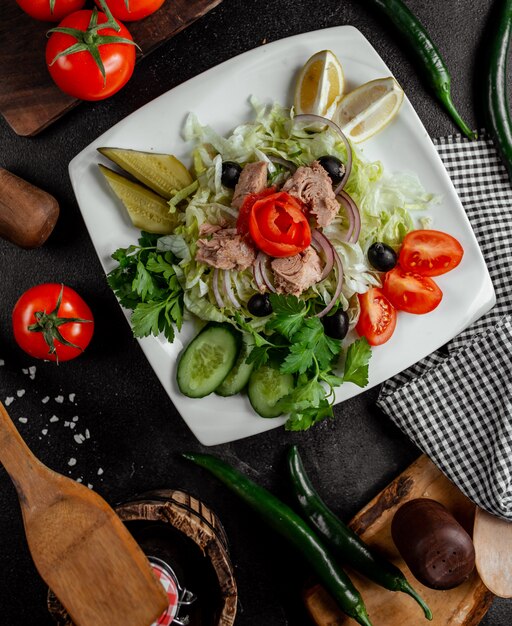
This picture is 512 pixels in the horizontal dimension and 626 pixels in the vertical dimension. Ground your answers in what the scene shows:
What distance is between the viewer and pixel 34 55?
3236mm

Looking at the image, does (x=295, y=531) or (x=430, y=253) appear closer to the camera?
Result: (x=430, y=253)

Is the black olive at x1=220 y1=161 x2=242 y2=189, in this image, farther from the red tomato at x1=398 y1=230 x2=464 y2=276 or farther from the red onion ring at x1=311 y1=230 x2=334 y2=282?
the red tomato at x1=398 y1=230 x2=464 y2=276

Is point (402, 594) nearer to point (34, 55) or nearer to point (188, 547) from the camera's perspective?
point (188, 547)

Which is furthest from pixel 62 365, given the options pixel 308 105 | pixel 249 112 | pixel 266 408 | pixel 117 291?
pixel 308 105

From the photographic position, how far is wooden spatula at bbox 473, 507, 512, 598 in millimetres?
3396

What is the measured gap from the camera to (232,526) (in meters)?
3.56

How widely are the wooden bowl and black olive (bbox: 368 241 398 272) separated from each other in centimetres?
152

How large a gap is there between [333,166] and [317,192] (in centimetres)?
16

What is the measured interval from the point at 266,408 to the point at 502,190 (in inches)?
71.0

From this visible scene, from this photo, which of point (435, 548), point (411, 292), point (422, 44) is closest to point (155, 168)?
point (411, 292)

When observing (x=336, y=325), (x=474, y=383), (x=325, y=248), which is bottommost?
(x=474, y=383)

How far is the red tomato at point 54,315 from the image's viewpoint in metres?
3.17

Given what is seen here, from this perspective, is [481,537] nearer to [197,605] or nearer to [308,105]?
[197,605]

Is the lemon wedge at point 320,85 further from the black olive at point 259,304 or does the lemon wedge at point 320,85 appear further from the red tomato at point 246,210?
the black olive at point 259,304
